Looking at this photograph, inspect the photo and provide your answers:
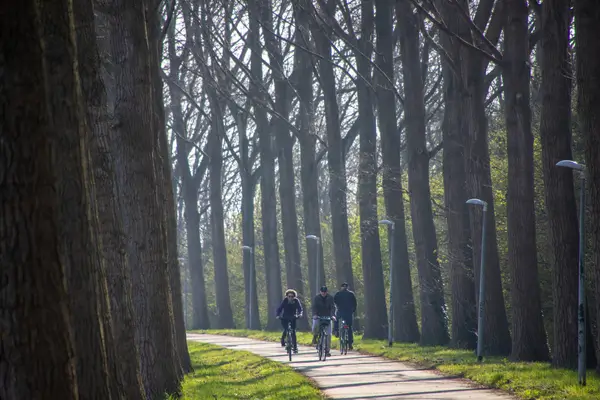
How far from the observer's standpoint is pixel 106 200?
11.6 m

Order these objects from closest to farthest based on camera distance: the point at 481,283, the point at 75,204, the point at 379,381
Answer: the point at 75,204 < the point at 379,381 < the point at 481,283

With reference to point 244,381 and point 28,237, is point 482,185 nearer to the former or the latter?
point 244,381

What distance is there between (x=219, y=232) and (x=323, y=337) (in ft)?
86.6

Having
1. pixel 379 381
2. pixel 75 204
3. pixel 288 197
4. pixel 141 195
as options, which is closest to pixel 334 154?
pixel 288 197

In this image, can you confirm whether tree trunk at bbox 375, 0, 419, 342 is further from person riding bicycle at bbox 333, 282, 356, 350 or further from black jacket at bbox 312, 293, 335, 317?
black jacket at bbox 312, 293, 335, 317

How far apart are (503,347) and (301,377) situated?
693 centimetres

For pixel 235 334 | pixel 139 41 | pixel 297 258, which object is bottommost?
pixel 235 334

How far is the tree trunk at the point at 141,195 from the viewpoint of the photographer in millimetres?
15180

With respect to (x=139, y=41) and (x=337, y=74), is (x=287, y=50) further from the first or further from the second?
(x=139, y=41)

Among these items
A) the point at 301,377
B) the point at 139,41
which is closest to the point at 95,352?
the point at 139,41

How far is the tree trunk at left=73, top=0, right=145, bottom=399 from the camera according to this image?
11.0 m

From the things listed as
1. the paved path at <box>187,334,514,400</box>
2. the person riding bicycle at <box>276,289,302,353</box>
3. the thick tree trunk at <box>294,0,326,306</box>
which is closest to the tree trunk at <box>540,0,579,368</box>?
the paved path at <box>187,334,514,400</box>

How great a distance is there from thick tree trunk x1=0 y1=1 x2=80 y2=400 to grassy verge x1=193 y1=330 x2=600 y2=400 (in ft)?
30.3

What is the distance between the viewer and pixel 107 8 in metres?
15.7
